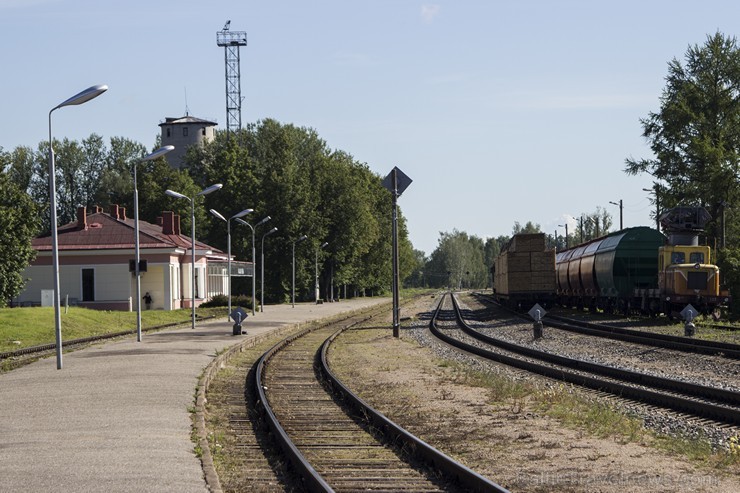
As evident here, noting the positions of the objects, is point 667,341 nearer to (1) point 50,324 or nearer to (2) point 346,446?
(2) point 346,446

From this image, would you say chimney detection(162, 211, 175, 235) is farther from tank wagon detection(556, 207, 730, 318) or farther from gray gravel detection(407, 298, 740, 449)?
gray gravel detection(407, 298, 740, 449)

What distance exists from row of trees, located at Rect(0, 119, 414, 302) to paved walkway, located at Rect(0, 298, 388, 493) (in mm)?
39085

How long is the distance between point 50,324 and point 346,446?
30531mm

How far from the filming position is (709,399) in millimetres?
16203

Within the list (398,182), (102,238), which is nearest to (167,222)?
(102,238)

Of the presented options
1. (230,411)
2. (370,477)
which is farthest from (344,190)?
(370,477)

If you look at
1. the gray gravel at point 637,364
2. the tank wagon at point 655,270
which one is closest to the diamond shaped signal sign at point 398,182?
the gray gravel at point 637,364

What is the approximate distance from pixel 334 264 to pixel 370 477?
9013 centimetres

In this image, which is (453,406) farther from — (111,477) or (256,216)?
(256,216)

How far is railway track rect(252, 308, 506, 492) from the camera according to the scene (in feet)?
32.4

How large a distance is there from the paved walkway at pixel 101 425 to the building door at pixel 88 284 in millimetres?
37679

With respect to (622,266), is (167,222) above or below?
above

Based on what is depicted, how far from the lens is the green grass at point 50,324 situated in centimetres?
3603

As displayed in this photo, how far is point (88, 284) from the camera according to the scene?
208 feet
